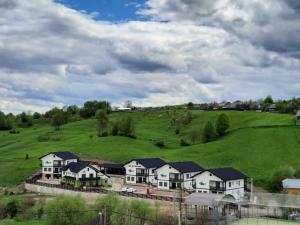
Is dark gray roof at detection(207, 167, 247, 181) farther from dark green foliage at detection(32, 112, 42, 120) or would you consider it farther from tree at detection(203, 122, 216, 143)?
dark green foliage at detection(32, 112, 42, 120)

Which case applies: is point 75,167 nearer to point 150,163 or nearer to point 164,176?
point 150,163

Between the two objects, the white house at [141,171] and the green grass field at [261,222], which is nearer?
the green grass field at [261,222]

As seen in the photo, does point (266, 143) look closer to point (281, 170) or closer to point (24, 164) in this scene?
point (281, 170)

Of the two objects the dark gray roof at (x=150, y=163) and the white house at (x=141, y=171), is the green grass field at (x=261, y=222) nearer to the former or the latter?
the dark gray roof at (x=150, y=163)

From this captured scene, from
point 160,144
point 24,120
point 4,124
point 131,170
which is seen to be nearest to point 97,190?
point 131,170

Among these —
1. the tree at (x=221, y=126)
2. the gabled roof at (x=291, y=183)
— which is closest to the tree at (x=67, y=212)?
the gabled roof at (x=291, y=183)

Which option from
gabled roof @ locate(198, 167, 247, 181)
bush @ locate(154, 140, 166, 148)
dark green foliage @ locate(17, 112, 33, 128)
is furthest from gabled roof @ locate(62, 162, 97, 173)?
dark green foliage @ locate(17, 112, 33, 128)
